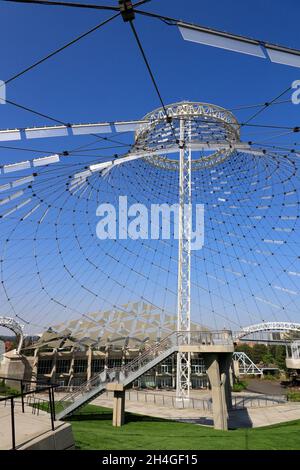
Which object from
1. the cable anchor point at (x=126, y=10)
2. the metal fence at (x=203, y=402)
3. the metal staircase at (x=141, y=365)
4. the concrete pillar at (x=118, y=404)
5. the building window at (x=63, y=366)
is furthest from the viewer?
the building window at (x=63, y=366)

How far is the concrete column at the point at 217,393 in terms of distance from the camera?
26.6 meters

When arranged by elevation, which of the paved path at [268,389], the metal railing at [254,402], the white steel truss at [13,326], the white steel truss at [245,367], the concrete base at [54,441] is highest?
the white steel truss at [13,326]

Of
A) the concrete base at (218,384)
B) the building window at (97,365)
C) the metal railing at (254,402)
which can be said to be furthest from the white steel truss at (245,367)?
the concrete base at (218,384)

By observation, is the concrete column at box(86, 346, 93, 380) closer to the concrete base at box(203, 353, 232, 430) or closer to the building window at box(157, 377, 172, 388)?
the building window at box(157, 377, 172, 388)

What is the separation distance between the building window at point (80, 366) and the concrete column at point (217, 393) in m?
52.6

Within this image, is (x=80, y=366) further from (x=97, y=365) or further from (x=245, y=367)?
(x=245, y=367)

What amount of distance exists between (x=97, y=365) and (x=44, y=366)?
12491mm

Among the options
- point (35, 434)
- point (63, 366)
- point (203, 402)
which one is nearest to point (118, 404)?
point (203, 402)

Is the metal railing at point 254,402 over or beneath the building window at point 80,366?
beneath

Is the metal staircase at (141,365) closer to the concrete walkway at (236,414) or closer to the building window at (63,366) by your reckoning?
the concrete walkway at (236,414)

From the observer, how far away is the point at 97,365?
7619cm
